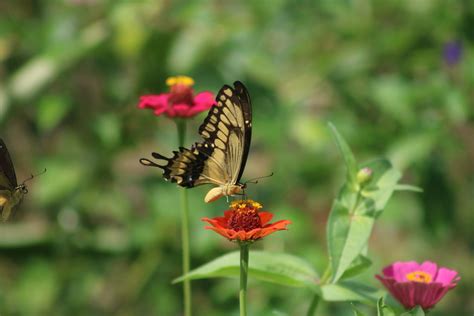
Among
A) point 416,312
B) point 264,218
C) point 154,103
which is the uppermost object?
point 154,103

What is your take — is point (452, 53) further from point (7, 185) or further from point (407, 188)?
point (7, 185)

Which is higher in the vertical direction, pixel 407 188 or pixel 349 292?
pixel 407 188

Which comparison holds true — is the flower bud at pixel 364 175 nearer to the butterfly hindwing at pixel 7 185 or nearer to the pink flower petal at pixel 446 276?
the pink flower petal at pixel 446 276

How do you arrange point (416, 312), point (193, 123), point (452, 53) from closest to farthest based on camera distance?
point (416, 312)
point (452, 53)
point (193, 123)

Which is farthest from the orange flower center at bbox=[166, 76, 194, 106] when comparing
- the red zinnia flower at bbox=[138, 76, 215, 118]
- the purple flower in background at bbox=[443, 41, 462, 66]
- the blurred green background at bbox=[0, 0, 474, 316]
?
the purple flower in background at bbox=[443, 41, 462, 66]

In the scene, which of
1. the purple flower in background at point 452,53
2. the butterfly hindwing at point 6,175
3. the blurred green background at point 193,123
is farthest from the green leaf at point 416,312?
the purple flower in background at point 452,53

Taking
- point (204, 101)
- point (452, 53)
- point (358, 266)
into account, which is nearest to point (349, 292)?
point (358, 266)

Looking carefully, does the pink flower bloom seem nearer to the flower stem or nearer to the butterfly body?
the flower stem

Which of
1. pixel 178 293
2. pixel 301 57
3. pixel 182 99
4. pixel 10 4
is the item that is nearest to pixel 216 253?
pixel 178 293
